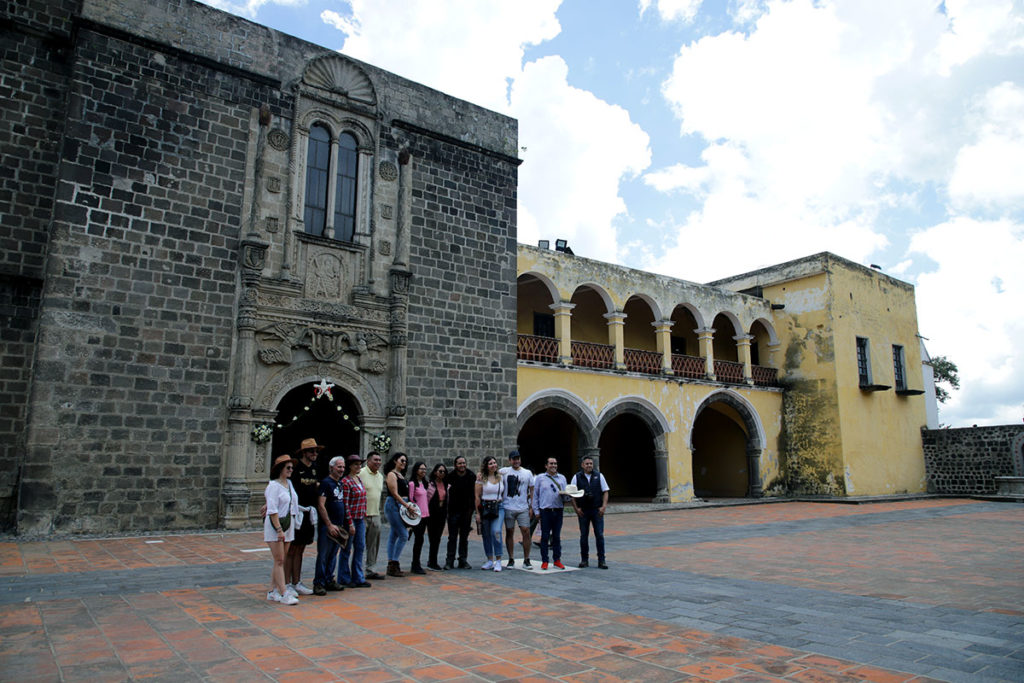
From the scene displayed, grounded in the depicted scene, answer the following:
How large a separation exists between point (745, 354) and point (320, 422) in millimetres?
13901

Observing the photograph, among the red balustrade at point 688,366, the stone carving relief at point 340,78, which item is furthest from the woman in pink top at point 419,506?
the red balustrade at point 688,366

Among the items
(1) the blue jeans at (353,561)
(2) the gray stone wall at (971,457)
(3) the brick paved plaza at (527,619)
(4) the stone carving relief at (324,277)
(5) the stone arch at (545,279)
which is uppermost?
(5) the stone arch at (545,279)

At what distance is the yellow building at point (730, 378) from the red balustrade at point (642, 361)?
0.14 ft

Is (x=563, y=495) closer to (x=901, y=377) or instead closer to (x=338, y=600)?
(x=338, y=600)

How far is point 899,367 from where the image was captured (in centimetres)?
2388

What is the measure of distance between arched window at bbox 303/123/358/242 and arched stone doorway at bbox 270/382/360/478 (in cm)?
286

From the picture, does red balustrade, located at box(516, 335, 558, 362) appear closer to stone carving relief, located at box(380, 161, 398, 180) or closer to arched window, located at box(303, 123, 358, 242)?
stone carving relief, located at box(380, 161, 398, 180)

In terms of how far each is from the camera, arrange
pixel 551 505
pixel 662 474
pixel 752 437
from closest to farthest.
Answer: pixel 551 505, pixel 662 474, pixel 752 437

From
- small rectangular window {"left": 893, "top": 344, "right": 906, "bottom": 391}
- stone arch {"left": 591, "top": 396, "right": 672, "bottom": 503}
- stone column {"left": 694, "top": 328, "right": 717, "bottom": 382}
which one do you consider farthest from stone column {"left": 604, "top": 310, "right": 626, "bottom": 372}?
small rectangular window {"left": 893, "top": 344, "right": 906, "bottom": 391}

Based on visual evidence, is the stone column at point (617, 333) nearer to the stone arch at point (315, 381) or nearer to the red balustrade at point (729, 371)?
the red balustrade at point (729, 371)

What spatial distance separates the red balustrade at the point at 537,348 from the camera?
53.3ft

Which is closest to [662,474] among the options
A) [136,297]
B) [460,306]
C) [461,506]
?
[460,306]

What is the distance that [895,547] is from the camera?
978 cm

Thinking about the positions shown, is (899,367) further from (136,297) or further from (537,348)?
(136,297)
